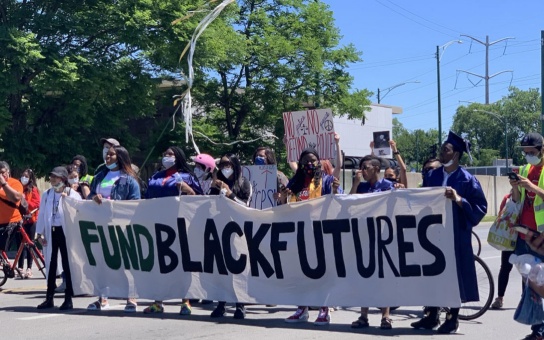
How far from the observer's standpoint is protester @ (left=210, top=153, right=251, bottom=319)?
31.9 feet

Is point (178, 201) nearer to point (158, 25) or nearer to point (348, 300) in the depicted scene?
point (348, 300)

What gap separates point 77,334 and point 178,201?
201 centimetres

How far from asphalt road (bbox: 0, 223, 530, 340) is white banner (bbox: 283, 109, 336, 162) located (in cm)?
417

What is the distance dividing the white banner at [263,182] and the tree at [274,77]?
17.2 metres

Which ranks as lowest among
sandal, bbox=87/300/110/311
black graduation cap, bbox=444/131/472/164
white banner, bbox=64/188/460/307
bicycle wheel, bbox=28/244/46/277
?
sandal, bbox=87/300/110/311

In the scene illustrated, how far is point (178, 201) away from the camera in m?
9.85

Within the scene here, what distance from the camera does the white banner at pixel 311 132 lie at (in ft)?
45.9

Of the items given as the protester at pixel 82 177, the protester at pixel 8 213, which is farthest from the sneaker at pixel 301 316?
the protester at pixel 8 213

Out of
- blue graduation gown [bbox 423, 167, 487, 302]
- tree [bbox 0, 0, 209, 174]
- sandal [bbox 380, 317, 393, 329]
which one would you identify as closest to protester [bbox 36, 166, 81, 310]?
sandal [bbox 380, 317, 393, 329]

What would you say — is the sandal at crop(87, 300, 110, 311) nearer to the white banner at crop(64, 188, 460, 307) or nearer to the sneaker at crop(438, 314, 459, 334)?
the white banner at crop(64, 188, 460, 307)

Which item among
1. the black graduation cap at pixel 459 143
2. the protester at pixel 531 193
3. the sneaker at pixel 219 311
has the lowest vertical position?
the sneaker at pixel 219 311

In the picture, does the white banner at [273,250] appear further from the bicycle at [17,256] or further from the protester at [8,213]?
the bicycle at [17,256]

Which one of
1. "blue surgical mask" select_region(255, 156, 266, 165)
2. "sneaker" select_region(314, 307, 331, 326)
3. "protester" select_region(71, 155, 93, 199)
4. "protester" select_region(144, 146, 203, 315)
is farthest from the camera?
"blue surgical mask" select_region(255, 156, 266, 165)

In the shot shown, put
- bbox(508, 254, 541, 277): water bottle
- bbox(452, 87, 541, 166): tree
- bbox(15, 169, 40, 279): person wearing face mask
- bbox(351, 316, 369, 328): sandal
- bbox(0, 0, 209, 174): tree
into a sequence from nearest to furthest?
1. bbox(508, 254, 541, 277): water bottle
2. bbox(351, 316, 369, 328): sandal
3. bbox(15, 169, 40, 279): person wearing face mask
4. bbox(0, 0, 209, 174): tree
5. bbox(452, 87, 541, 166): tree
